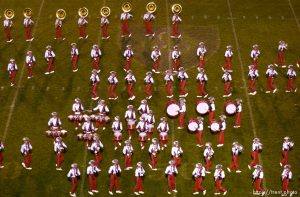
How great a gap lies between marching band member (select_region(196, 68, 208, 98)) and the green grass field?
29cm

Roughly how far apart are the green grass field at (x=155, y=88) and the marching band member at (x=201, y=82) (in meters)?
0.29

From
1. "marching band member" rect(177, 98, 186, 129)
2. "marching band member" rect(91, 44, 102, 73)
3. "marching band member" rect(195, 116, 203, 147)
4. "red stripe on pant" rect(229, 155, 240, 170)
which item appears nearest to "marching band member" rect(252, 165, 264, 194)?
"red stripe on pant" rect(229, 155, 240, 170)

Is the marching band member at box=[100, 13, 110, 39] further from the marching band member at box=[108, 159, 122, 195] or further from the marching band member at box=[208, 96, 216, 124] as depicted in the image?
the marching band member at box=[108, 159, 122, 195]

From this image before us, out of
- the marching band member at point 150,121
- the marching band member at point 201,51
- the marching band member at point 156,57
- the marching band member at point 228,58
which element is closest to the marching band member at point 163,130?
the marching band member at point 150,121

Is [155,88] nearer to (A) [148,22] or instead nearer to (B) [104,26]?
(A) [148,22]

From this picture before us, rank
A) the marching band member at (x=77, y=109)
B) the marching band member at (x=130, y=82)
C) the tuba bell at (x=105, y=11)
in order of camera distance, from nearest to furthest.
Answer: the marching band member at (x=77, y=109) < the marching band member at (x=130, y=82) < the tuba bell at (x=105, y=11)

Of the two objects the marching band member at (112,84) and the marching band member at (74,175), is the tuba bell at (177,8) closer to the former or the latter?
the marching band member at (112,84)

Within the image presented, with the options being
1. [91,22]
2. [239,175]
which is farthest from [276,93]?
[91,22]

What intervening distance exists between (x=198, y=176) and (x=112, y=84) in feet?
16.6

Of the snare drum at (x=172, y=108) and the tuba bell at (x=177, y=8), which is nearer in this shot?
the snare drum at (x=172, y=108)

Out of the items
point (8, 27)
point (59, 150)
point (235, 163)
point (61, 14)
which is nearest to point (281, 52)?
point (235, 163)

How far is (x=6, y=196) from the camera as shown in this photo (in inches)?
651

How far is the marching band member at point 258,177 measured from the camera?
15.9 meters

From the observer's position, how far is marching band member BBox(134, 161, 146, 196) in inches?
634
